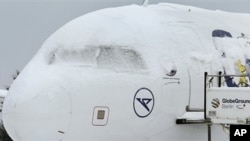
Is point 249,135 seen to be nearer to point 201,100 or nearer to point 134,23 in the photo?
point 201,100

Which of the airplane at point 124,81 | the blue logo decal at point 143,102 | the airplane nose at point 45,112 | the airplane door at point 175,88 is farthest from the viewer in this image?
the airplane door at point 175,88

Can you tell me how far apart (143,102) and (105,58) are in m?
1.05

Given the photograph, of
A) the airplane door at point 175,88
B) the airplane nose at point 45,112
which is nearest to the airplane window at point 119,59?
the airplane door at point 175,88

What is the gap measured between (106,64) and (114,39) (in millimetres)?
550

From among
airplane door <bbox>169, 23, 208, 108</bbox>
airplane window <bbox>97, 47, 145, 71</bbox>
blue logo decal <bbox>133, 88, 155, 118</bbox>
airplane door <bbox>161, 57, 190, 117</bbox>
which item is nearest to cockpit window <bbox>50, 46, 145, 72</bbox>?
airplane window <bbox>97, 47, 145, 71</bbox>

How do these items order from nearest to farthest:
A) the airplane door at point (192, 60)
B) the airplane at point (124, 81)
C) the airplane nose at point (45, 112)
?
the airplane nose at point (45, 112) < the airplane at point (124, 81) < the airplane door at point (192, 60)

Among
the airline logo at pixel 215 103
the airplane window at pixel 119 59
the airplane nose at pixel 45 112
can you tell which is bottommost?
the airplane nose at pixel 45 112

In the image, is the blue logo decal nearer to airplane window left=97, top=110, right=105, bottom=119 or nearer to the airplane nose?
airplane window left=97, top=110, right=105, bottom=119

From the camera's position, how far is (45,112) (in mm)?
11555

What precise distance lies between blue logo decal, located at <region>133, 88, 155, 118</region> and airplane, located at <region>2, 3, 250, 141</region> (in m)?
0.02

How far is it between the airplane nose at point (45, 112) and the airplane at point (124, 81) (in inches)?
0.7

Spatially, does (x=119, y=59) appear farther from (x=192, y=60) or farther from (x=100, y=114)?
(x=192, y=60)

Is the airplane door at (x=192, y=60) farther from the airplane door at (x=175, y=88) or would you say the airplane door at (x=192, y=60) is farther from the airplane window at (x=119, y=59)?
the airplane window at (x=119, y=59)

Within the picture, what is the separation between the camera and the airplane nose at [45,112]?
11.6 m
